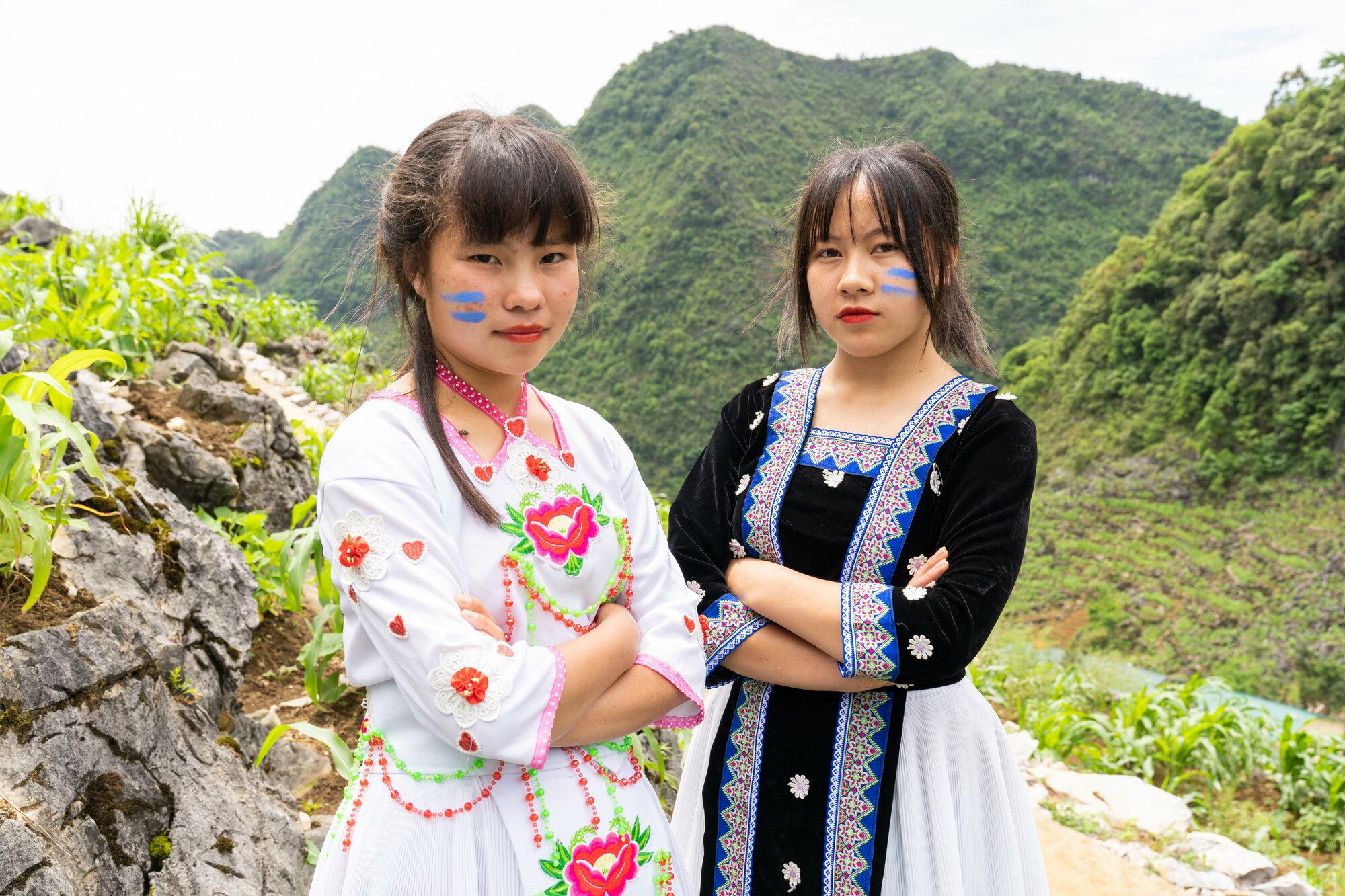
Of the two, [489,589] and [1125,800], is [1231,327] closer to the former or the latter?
[1125,800]

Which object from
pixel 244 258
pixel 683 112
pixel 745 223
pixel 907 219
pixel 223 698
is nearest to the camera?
pixel 907 219

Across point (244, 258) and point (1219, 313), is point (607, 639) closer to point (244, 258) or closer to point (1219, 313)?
point (244, 258)

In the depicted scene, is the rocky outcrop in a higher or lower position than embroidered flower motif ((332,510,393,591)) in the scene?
lower

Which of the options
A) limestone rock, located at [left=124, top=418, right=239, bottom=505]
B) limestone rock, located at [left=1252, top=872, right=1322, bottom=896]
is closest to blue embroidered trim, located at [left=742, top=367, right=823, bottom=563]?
limestone rock, located at [left=124, top=418, right=239, bottom=505]

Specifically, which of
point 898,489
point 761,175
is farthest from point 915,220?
point 761,175

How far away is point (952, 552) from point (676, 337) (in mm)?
23113

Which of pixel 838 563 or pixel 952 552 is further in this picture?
pixel 838 563

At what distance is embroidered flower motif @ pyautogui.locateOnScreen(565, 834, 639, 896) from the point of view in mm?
1098

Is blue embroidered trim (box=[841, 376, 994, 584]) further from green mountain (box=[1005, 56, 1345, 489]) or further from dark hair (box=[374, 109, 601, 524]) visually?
green mountain (box=[1005, 56, 1345, 489])

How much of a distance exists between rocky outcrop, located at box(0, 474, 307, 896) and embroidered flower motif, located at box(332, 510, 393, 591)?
656mm

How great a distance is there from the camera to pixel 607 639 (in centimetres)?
114

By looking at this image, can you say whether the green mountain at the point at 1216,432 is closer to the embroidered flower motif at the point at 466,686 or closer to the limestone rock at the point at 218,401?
the limestone rock at the point at 218,401

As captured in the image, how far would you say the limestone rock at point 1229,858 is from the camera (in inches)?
134

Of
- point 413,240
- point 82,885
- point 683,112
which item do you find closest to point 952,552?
point 413,240
